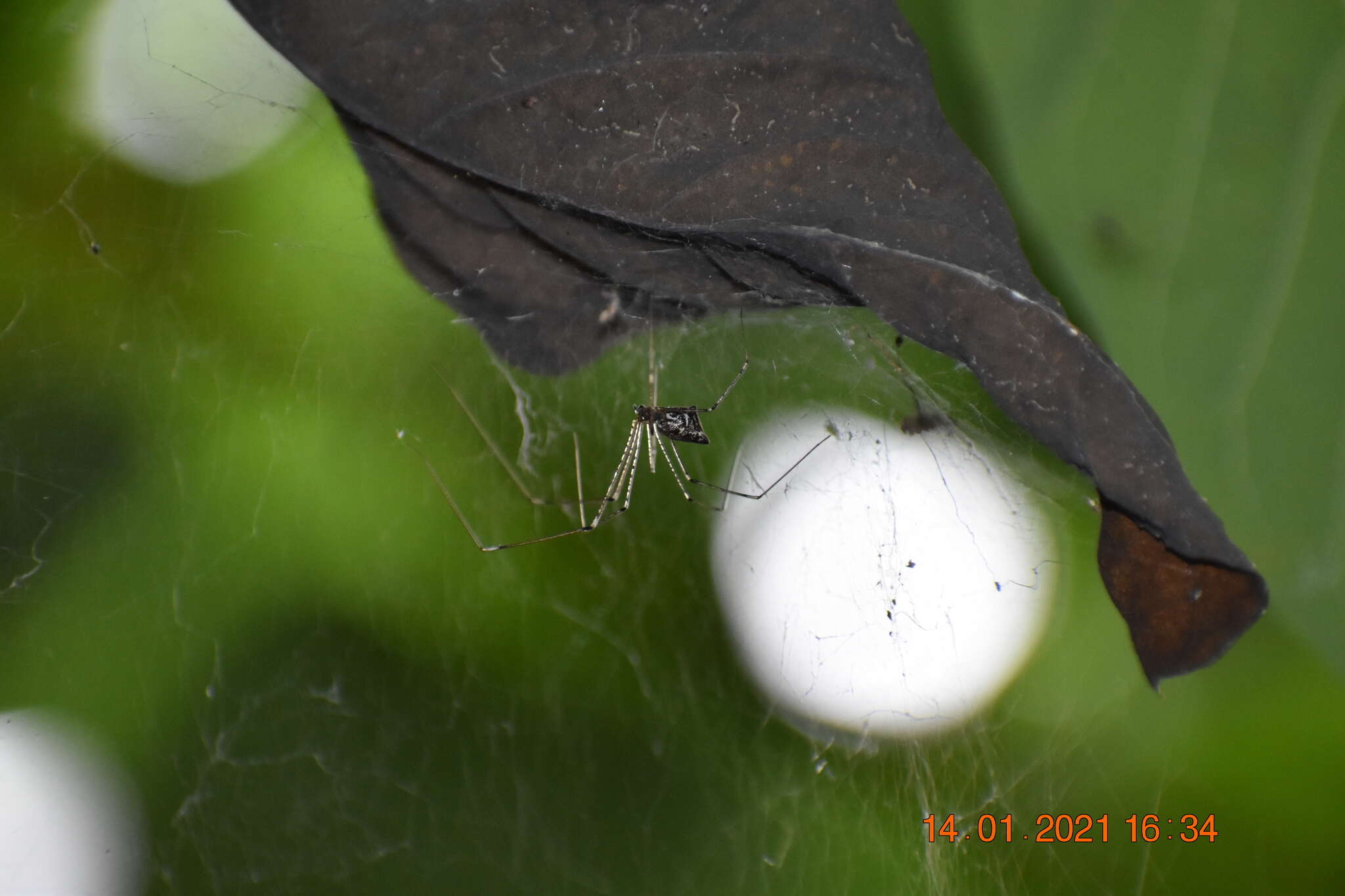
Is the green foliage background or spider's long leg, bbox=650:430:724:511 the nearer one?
the green foliage background

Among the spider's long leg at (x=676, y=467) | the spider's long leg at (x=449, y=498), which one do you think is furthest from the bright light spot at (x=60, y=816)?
the spider's long leg at (x=676, y=467)

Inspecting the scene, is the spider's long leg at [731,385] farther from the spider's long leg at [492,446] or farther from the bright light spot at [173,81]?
the bright light spot at [173,81]

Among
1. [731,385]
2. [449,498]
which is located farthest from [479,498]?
[731,385]

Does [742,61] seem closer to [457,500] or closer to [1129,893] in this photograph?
[457,500]

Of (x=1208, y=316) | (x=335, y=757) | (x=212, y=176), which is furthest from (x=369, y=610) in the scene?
(x=1208, y=316)
